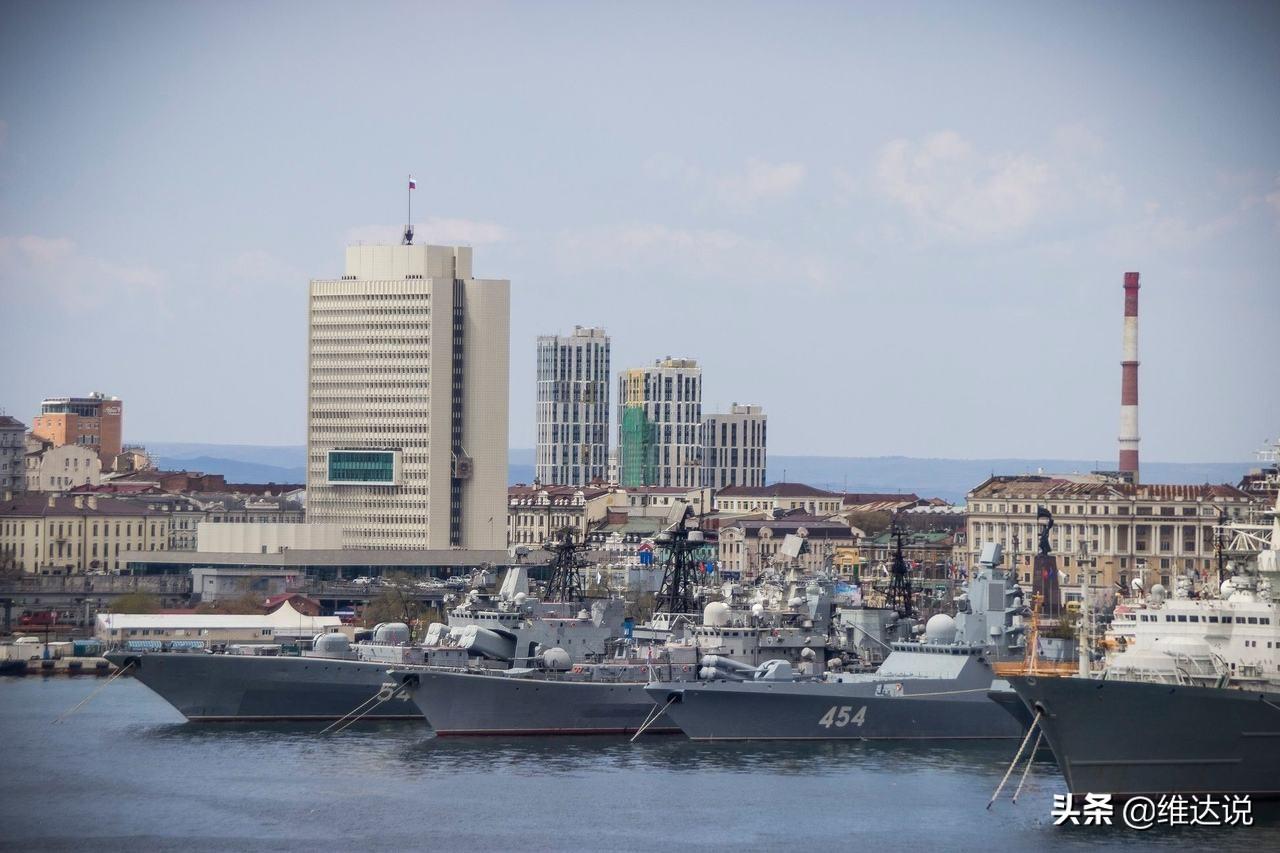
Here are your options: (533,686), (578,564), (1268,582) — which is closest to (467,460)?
(578,564)

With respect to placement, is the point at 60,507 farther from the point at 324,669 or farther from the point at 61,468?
the point at 324,669

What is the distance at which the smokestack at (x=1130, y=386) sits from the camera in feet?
477

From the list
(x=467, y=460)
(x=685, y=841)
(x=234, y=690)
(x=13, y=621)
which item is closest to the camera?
(x=685, y=841)

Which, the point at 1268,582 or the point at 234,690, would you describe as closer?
the point at 1268,582

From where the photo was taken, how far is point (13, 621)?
407ft

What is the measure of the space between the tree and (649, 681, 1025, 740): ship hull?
184 feet

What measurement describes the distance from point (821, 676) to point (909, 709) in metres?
3.34

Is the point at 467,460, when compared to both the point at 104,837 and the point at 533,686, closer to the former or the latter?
the point at 533,686

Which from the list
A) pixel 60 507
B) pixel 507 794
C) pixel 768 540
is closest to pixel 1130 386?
pixel 768 540

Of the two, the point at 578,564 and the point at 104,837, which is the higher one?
the point at 578,564

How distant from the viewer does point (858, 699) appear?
7350 cm

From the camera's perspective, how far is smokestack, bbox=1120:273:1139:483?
14538 cm

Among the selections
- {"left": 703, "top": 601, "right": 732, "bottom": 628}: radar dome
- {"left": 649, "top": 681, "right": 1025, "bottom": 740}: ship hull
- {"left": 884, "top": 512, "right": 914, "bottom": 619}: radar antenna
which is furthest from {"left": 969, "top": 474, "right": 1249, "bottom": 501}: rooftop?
{"left": 649, "top": 681, "right": 1025, "bottom": 740}: ship hull

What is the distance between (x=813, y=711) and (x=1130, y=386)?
7865 centimetres
